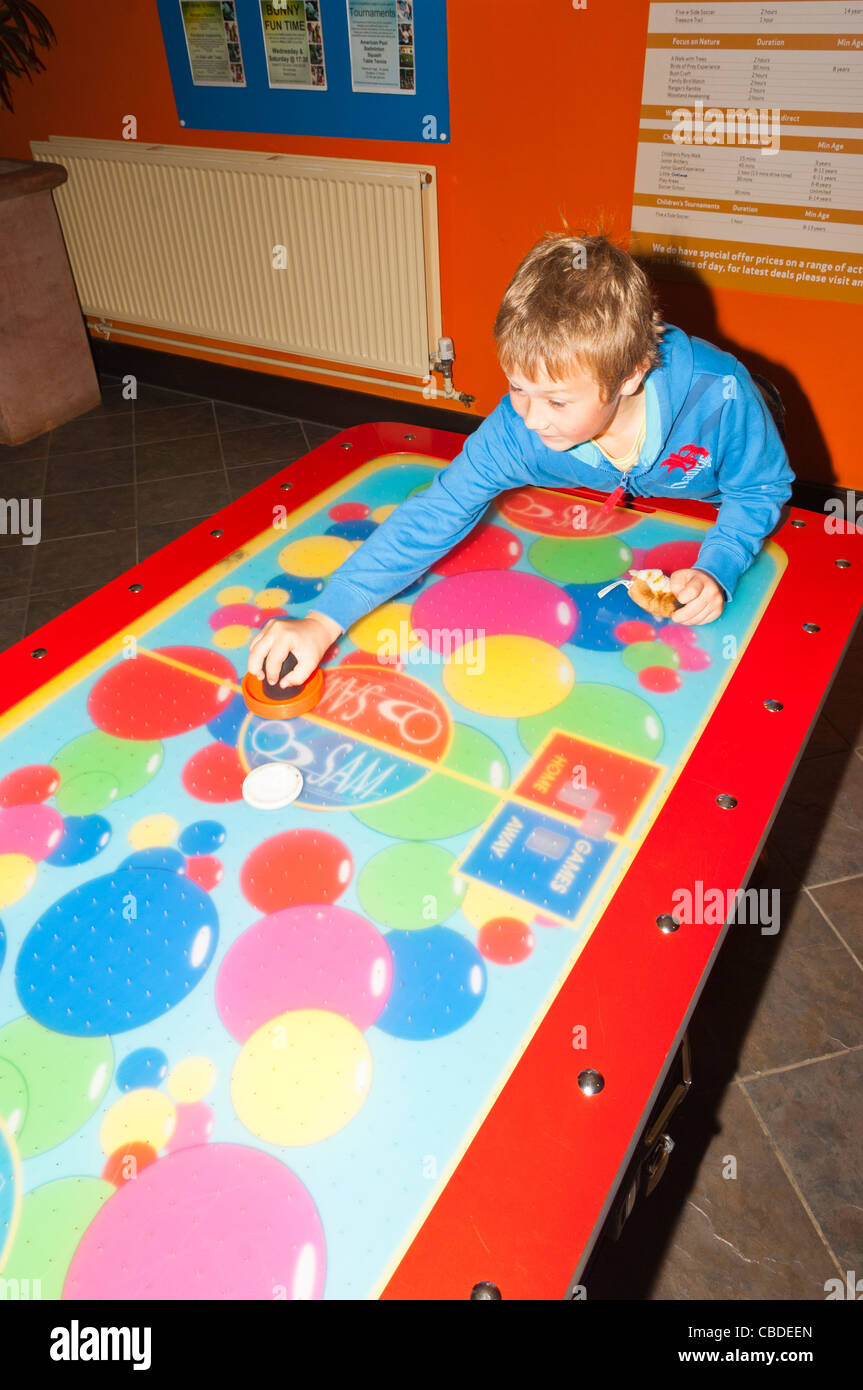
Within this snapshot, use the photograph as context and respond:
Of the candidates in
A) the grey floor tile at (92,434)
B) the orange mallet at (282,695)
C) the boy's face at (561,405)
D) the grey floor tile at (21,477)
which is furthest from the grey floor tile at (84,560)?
the boy's face at (561,405)

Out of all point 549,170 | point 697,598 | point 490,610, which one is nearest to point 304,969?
A: point 490,610

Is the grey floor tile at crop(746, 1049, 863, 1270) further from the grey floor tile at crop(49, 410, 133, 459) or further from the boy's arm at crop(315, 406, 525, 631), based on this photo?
the grey floor tile at crop(49, 410, 133, 459)

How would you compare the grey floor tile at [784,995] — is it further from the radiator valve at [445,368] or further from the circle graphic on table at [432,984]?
the radiator valve at [445,368]

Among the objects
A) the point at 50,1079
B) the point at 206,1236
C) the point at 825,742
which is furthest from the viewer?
the point at 825,742

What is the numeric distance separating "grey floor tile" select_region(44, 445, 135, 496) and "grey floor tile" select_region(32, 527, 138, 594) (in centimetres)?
35

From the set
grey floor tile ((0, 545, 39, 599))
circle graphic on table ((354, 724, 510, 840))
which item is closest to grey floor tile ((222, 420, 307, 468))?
grey floor tile ((0, 545, 39, 599))

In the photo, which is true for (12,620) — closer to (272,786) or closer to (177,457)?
(177,457)

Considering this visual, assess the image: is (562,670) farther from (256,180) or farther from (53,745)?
(256,180)

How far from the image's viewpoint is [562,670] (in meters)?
1.25

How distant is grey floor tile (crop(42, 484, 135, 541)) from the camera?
305 centimetres

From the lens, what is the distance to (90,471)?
11.0ft

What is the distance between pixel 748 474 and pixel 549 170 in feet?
5.46

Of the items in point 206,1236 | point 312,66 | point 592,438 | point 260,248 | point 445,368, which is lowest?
point 445,368

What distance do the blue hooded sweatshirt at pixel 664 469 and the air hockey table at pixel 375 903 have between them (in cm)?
6
